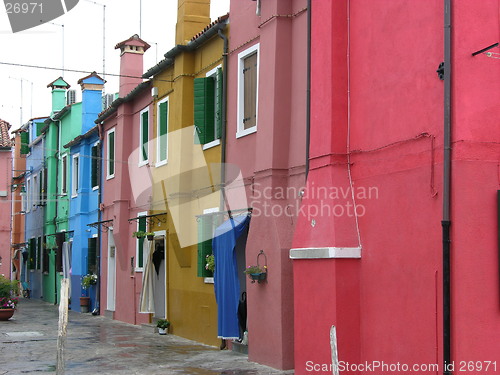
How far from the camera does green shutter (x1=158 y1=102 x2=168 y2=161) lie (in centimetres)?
2008

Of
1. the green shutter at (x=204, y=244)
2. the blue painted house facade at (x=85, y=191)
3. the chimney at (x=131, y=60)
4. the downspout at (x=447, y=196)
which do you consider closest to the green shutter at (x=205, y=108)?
the green shutter at (x=204, y=244)

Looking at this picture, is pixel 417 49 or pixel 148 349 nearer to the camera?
pixel 417 49

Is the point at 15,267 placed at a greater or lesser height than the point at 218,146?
lesser

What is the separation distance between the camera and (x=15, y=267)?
44.4 meters

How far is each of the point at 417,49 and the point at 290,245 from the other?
4.23 metres

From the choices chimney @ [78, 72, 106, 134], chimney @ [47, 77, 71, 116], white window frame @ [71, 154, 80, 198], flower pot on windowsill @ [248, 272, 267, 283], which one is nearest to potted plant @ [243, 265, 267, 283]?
flower pot on windowsill @ [248, 272, 267, 283]

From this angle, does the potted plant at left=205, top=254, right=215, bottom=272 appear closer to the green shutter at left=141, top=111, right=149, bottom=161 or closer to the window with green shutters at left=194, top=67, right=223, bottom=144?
the window with green shutters at left=194, top=67, right=223, bottom=144

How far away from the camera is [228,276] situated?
49.1 feet

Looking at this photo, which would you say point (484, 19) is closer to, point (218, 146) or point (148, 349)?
point (218, 146)

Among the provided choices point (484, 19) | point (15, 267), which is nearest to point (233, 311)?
point (484, 19)

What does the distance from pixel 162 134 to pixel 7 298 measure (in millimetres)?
8657

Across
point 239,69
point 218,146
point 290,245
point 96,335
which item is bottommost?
point 96,335

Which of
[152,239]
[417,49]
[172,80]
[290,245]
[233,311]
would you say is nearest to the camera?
[417,49]

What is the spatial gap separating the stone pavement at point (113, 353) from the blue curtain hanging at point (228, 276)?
0.56 m
